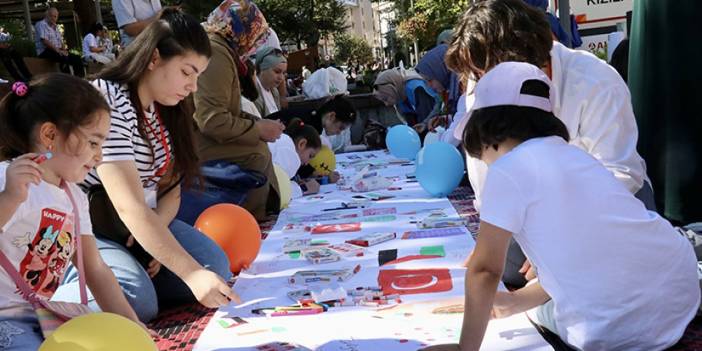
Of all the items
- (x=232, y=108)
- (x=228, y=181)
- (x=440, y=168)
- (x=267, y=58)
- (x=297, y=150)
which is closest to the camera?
(x=228, y=181)

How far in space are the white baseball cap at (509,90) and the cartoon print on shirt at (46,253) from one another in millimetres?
1117

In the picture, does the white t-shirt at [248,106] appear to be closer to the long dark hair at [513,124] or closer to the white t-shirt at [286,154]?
the white t-shirt at [286,154]

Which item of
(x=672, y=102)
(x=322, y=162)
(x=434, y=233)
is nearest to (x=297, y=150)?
(x=322, y=162)

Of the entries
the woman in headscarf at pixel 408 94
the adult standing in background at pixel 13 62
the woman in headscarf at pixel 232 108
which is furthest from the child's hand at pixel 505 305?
the adult standing in background at pixel 13 62

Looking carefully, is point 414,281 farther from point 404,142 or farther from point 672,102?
point 404,142

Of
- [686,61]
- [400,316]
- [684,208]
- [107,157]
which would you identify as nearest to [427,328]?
[400,316]

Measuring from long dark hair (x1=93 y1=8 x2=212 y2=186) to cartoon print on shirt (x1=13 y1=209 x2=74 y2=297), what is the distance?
0.71 meters

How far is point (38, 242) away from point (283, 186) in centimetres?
278

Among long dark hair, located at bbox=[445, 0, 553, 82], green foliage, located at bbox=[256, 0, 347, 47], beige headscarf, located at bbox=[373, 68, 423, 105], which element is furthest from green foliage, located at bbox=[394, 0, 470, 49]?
long dark hair, located at bbox=[445, 0, 553, 82]

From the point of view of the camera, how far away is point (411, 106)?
7680 millimetres

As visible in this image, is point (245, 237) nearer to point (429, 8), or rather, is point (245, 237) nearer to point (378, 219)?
point (378, 219)

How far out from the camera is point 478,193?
306 cm

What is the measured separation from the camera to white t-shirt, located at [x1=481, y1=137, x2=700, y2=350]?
1.62 m

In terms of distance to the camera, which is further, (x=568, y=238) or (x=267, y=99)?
(x=267, y=99)
